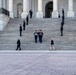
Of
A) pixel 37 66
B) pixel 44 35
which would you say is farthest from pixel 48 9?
pixel 37 66

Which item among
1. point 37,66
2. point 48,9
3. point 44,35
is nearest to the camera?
point 37,66

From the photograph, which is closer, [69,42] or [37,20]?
[69,42]

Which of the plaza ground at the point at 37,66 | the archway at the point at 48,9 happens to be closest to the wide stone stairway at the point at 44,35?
the archway at the point at 48,9

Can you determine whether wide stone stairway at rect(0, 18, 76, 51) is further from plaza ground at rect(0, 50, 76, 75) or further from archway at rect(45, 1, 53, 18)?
plaza ground at rect(0, 50, 76, 75)

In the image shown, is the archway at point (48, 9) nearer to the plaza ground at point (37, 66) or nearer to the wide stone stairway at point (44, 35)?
the wide stone stairway at point (44, 35)

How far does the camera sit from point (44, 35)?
38.0m

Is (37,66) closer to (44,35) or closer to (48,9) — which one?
(44,35)

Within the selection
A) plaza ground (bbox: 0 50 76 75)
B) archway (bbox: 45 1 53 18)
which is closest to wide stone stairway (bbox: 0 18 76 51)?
archway (bbox: 45 1 53 18)

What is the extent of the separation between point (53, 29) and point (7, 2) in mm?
18709

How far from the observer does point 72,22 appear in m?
43.3

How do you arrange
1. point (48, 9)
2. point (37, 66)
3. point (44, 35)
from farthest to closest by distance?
point (48, 9)
point (44, 35)
point (37, 66)

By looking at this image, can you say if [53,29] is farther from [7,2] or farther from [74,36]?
[7,2]

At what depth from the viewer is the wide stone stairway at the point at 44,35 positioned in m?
34.2

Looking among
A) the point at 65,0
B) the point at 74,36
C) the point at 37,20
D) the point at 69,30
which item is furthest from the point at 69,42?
the point at 65,0
